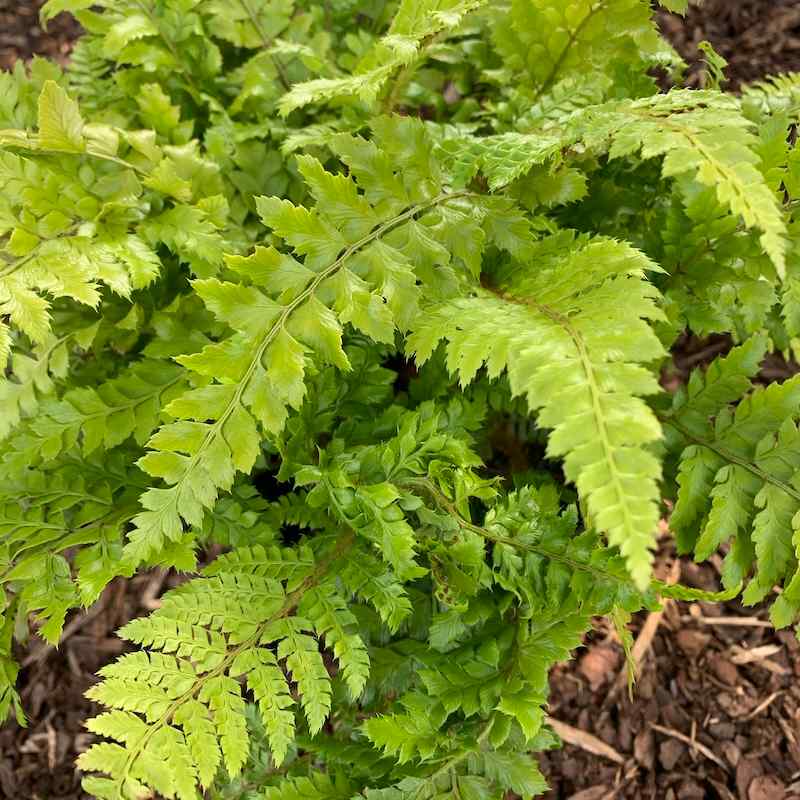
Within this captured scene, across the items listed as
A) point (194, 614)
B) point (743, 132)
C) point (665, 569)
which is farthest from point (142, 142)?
point (665, 569)

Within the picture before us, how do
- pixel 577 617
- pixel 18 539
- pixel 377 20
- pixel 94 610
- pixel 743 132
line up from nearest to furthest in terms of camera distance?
pixel 743 132 < pixel 577 617 < pixel 18 539 < pixel 377 20 < pixel 94 610

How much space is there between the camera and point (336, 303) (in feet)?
5.95

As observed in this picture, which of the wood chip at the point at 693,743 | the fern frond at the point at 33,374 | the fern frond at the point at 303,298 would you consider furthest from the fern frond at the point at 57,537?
the wood chip at the point at 693,743

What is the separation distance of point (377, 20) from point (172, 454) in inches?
70.8

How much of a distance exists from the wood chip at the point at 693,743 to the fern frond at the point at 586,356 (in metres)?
1.32

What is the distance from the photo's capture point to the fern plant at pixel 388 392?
1730 millimetres

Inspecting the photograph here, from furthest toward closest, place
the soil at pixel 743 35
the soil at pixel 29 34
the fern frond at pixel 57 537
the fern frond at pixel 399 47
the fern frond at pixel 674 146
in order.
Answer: the soil at pixel 29 34 < the soil at pixel 743 35 < the fern frond at pixel 57 537 < the fern frond at pixel 399 47 < the fern frond at pixel 674 146

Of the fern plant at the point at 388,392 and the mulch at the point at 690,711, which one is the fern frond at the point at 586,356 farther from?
the mulch at the point at 690,711

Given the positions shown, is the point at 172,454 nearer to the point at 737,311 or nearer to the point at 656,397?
the point at 656,397

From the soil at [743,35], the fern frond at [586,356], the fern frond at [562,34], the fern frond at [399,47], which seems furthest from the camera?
the soil at [743,35]

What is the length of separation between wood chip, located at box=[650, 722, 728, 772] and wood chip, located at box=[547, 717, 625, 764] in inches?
6.4

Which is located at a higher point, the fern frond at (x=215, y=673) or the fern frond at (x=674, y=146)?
the fern frond at (x=674, y=146)

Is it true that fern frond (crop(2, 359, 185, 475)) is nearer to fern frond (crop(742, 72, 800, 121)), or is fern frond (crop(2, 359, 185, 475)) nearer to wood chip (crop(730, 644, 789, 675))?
fern frond (crop(742, 72, 800, 121))

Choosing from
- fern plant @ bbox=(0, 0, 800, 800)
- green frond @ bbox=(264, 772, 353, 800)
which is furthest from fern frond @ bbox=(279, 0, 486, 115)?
green frond @ bbox=(264, 772, 353, 800)
